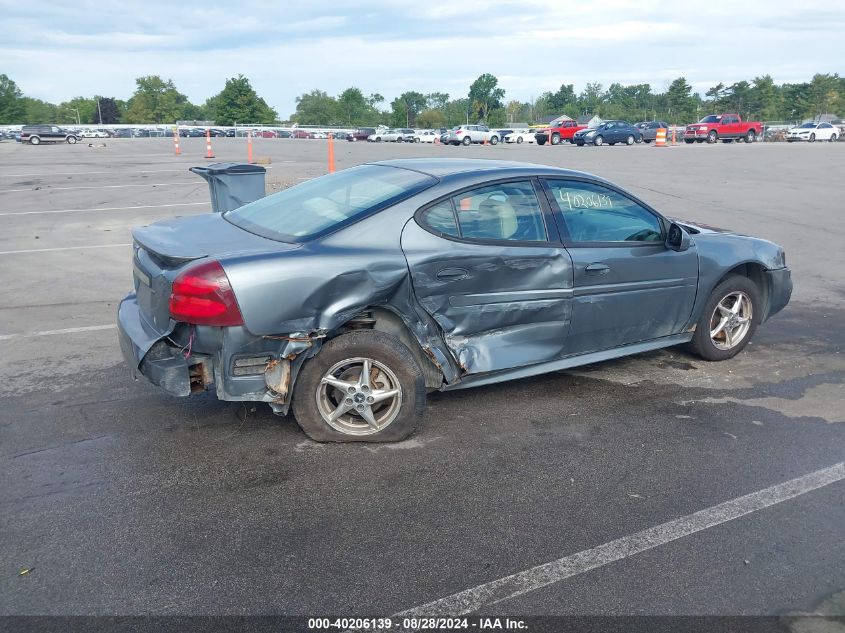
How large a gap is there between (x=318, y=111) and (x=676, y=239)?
13990 centimetres

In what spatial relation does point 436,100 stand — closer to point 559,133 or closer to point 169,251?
point 559,133

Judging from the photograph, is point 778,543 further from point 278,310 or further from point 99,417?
point 99,417

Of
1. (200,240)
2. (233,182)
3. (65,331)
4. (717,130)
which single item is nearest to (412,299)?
(200,240)

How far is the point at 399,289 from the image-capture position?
4.18m

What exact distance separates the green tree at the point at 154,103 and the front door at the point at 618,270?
434ft

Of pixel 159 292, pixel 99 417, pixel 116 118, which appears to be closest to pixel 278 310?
pixel 159 292

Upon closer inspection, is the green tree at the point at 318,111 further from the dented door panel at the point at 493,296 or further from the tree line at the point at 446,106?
the dented door panel at the point at 493,296

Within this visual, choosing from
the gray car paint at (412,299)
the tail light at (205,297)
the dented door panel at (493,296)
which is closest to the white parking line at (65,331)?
the gray car paint at (412,299)

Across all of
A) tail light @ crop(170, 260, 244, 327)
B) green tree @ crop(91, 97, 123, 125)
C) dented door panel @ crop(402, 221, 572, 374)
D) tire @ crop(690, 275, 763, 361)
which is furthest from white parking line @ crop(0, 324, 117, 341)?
green tree @ crop(91, 97, 123, 125)

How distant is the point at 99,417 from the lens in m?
4.51

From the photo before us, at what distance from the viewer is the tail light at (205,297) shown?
3.74 m

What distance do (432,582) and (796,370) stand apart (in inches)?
154

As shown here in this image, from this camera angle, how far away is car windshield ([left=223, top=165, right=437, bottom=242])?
170 inches

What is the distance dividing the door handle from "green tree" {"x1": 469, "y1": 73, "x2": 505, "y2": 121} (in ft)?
438
